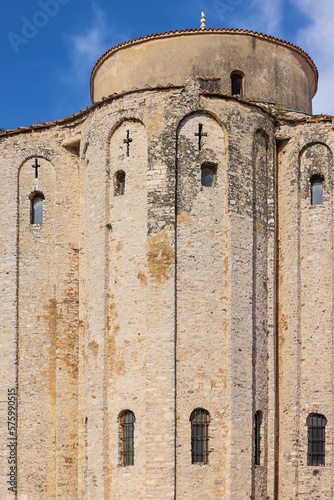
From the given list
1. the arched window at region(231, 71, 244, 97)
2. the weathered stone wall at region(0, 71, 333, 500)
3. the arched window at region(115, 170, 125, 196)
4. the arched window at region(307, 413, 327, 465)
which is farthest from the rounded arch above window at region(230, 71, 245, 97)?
the arched window at region(307, 413, 327, 465)

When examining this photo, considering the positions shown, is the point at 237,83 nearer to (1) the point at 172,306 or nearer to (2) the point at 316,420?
(1) the point at 172,306

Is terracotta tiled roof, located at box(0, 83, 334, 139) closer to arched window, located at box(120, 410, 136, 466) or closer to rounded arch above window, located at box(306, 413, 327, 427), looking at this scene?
rounded arch above window, located at box(306, 413, 327, 427)

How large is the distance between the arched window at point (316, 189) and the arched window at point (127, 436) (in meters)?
7.40

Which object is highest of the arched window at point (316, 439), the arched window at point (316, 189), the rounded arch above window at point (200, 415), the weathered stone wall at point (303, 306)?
the arched window at point (316, 189)

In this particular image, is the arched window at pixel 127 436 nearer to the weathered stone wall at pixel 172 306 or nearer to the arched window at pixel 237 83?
the weathered stone wall at pixel 172 306

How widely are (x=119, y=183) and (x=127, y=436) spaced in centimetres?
647

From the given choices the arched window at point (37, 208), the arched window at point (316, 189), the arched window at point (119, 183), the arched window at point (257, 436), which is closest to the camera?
the arched window at point (257, 436)

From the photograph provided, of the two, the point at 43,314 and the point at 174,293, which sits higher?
the point at 174,293

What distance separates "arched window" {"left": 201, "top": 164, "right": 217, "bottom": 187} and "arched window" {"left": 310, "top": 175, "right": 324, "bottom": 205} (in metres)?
2.84

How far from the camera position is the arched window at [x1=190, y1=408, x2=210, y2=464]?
26250 millimetres

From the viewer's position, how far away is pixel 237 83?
30.8 metres

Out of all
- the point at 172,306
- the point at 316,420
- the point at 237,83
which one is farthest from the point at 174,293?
the point at 237,83

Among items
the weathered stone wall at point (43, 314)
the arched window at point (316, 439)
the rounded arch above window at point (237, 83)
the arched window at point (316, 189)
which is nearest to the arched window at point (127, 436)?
the weathered stone wall at point (43, 314)

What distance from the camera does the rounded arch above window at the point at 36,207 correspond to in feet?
99.5
